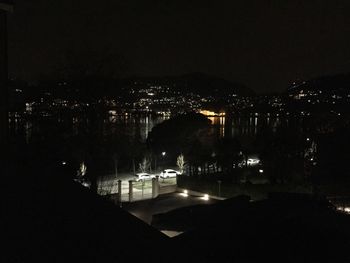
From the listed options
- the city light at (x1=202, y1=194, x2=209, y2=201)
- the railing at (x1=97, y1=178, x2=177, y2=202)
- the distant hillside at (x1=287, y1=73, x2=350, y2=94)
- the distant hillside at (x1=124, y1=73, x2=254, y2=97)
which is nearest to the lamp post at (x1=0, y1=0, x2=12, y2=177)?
the railing at (x1=97, y1=178, x2=177, y2=202)

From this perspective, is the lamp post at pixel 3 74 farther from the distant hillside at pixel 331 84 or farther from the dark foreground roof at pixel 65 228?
the distant hillside at pixel 331 84

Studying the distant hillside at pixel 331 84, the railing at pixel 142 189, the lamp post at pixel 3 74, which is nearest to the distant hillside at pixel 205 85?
the distant hillside at pixel 331 84

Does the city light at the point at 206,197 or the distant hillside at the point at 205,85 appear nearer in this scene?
the city light at the point at 206,197

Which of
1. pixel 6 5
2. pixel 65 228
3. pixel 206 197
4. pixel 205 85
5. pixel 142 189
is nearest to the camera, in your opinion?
pixel 65 228

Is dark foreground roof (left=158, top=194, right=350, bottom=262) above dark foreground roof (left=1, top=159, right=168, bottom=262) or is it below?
below

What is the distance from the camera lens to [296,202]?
5625 millimetres

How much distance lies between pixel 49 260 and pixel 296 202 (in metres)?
4.56

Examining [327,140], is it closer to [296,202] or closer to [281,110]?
[296,202]

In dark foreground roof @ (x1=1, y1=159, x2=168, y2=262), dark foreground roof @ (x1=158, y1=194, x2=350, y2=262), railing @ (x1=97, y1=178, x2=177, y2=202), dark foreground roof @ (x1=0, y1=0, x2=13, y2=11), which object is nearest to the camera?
dark foreground roof @ (x1=1, y1=159, x2=168, y2=262)

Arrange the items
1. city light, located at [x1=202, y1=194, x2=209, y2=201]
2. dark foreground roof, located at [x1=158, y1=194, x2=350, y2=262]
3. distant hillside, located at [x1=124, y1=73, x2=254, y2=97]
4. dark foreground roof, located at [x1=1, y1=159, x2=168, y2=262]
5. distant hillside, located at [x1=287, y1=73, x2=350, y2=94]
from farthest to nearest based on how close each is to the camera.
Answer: distant hillside, located at [x1=124, y1=73, x2=254, y2=97]
distant hillside, located at [x1=287, y1=73, x2=350, y2=94]
city light, located at [x1=202, y1=194, x2=209, y2=201]
dark foreground roof, located at [x1=158, y1=194, x2=350, y2=262]
dark foreground roof, located at [x1=1, y1=159, x2=168, y2=262]

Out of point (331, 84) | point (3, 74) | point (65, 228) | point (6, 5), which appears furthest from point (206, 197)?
point (331, 84)

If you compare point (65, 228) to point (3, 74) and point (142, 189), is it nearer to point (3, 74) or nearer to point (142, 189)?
point (3, 74)

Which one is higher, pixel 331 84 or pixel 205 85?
pixel 205 85

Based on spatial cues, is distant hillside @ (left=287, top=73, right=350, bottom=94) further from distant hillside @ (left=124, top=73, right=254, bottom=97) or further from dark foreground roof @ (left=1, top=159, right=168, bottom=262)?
dark foreground roof @ (left=1, top=159, right=168, bottom=262)
